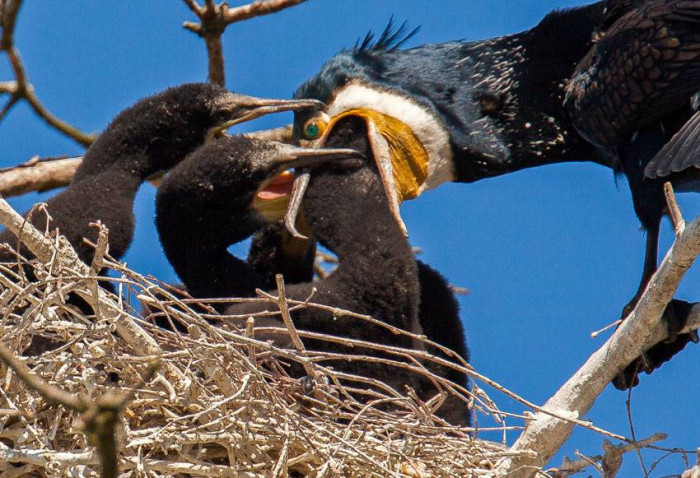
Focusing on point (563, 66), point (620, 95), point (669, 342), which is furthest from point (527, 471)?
point (563, 66)

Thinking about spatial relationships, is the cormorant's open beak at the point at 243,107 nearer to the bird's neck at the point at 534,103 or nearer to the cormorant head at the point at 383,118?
the cormorant head at the point at 383,118

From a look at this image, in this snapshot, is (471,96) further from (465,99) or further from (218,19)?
(218,19)

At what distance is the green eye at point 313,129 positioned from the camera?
444cm

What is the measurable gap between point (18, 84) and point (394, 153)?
140 cm

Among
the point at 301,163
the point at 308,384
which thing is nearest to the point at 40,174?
the point at 301,163

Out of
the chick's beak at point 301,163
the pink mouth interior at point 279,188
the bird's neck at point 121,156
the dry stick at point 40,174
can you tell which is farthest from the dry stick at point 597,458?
the dry stick at point 40,174

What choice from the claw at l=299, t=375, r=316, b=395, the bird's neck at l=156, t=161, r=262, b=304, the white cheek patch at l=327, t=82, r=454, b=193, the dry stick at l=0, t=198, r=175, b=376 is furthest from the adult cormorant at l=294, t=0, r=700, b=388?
the dry stick at l=0, t=198, r=175, b=376

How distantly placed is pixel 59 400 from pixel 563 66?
3.39m

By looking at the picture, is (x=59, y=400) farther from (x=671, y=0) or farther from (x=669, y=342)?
(x=671, y=0)

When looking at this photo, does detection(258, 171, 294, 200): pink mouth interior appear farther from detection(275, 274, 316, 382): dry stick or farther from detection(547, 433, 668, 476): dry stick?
detection(547, 433, 668, 476): dry stick

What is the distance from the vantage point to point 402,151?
463 cm

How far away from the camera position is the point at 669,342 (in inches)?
145

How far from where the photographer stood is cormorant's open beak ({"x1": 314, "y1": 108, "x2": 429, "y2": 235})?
438 centimetres

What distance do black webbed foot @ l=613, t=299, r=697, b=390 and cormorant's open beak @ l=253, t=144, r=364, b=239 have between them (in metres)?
1.15
